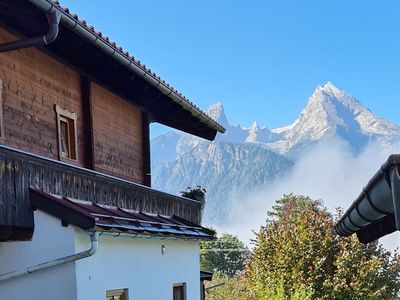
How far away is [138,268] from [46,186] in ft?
6.84

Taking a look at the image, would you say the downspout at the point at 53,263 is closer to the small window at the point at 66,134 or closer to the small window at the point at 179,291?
the small window at the point at 66,134

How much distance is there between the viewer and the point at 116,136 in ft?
35.4

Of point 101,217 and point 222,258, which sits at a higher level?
point 101,217

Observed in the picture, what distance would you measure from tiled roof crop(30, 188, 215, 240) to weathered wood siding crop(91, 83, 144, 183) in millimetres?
1305

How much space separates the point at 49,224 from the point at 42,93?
103 inches

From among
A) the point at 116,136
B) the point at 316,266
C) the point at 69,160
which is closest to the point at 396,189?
the point at 69,160

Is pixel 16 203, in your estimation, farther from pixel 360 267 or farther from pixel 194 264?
pixel 360 267

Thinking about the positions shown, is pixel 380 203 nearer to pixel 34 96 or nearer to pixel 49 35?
pixel 49 35

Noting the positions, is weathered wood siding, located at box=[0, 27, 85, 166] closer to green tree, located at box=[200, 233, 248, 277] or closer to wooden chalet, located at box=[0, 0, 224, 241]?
wooden chalet, located at box=[0, 0, 224, 241]

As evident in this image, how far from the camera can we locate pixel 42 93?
327 inches

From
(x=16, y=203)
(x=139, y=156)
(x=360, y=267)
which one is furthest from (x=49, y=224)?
(x=360, y=267)

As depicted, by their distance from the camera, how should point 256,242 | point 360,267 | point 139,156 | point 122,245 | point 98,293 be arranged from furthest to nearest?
point 256,242
point 360,267
point 139,156
point 122,245
point 98,293

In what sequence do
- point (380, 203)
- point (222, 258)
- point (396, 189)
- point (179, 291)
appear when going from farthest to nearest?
1. point (222, 258)
2. point (179, 291)
3. point (380, 203)
4. point (396, 189)

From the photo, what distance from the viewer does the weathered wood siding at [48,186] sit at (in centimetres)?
596
